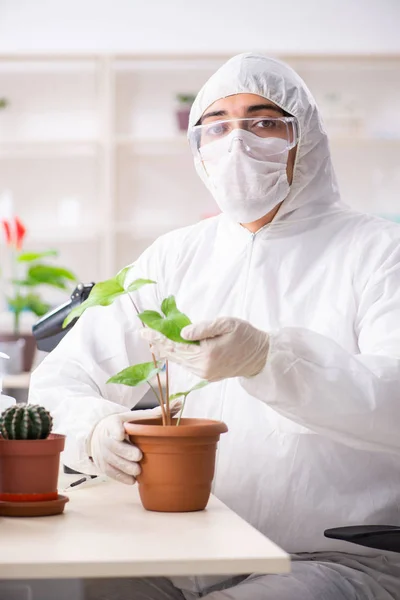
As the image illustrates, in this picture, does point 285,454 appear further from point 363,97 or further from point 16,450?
point 363,97

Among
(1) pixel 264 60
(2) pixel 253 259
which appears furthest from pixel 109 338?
(1) pixel 264 60

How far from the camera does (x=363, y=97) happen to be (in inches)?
195

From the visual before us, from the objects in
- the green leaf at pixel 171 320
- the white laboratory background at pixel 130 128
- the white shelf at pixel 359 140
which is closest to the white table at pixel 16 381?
the white laboratory background at pixel 130 128

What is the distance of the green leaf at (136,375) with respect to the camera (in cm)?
129

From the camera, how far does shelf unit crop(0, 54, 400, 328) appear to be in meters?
4.90

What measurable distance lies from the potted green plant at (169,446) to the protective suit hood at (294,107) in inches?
27.3

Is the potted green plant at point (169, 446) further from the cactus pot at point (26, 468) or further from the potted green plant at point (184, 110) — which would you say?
the potted green plant at point (184, 110)

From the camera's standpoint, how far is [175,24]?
4.85 m

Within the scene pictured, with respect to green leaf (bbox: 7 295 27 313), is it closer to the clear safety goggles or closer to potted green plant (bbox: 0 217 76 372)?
potted green plant (bbox: 0 217 76 372)

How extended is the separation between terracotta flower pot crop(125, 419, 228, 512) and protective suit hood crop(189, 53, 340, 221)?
29.4 inches

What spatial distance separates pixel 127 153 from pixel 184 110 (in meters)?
0.42

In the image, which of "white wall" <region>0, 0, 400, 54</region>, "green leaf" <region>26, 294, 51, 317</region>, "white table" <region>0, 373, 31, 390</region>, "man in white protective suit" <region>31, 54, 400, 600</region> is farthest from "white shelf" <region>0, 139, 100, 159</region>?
"man in white protective suit" <region>31, 54, 400, 600</region>

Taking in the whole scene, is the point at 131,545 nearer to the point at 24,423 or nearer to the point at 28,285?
the point at 24,423

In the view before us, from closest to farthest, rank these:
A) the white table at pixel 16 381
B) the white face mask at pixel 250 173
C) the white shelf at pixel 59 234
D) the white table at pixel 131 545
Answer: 1. the white table at pixel 131 545
2. the white face mask at pixel 250 173
3. the white table at pixel 16 381
4. the white shelf at pixel 59 234
